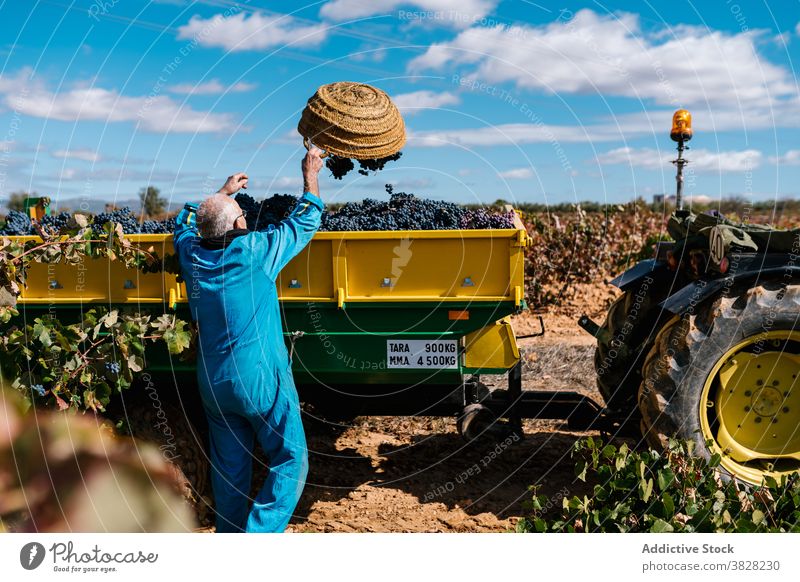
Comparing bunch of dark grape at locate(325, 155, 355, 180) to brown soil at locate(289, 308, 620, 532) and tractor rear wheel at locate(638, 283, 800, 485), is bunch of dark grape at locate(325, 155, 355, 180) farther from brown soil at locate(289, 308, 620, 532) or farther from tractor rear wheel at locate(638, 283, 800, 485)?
tractor rear wheel at locate(638, 283, 800, 485)

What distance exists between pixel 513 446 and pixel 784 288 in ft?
7.51

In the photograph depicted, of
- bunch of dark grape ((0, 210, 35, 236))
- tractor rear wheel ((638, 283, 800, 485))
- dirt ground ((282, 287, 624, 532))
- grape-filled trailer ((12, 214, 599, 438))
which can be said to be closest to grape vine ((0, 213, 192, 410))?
grape-filled trailer ((12, 214, 599, 438))

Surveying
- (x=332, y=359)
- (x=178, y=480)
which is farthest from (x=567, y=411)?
(x=178, y=480)

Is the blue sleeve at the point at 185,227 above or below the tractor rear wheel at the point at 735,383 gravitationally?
above

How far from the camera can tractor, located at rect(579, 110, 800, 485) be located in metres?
4.42

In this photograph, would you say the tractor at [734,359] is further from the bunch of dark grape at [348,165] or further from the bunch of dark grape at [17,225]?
the bunch of dark grape at [17,225]

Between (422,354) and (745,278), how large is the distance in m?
1.94

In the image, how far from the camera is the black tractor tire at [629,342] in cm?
530

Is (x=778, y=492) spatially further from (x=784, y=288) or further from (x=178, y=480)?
(x=178, y=480)

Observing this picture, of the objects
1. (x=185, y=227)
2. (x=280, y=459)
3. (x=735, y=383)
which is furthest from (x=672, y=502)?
(x=185, y=227)

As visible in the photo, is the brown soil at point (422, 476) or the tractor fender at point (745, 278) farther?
the brown soil at point (422, 476)

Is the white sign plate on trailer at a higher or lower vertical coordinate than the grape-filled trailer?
lower

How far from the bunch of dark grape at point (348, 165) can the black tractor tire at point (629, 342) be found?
195cm

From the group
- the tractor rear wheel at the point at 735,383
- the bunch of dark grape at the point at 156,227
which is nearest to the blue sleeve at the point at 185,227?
the bunch of dark grape at the point at 156,227
